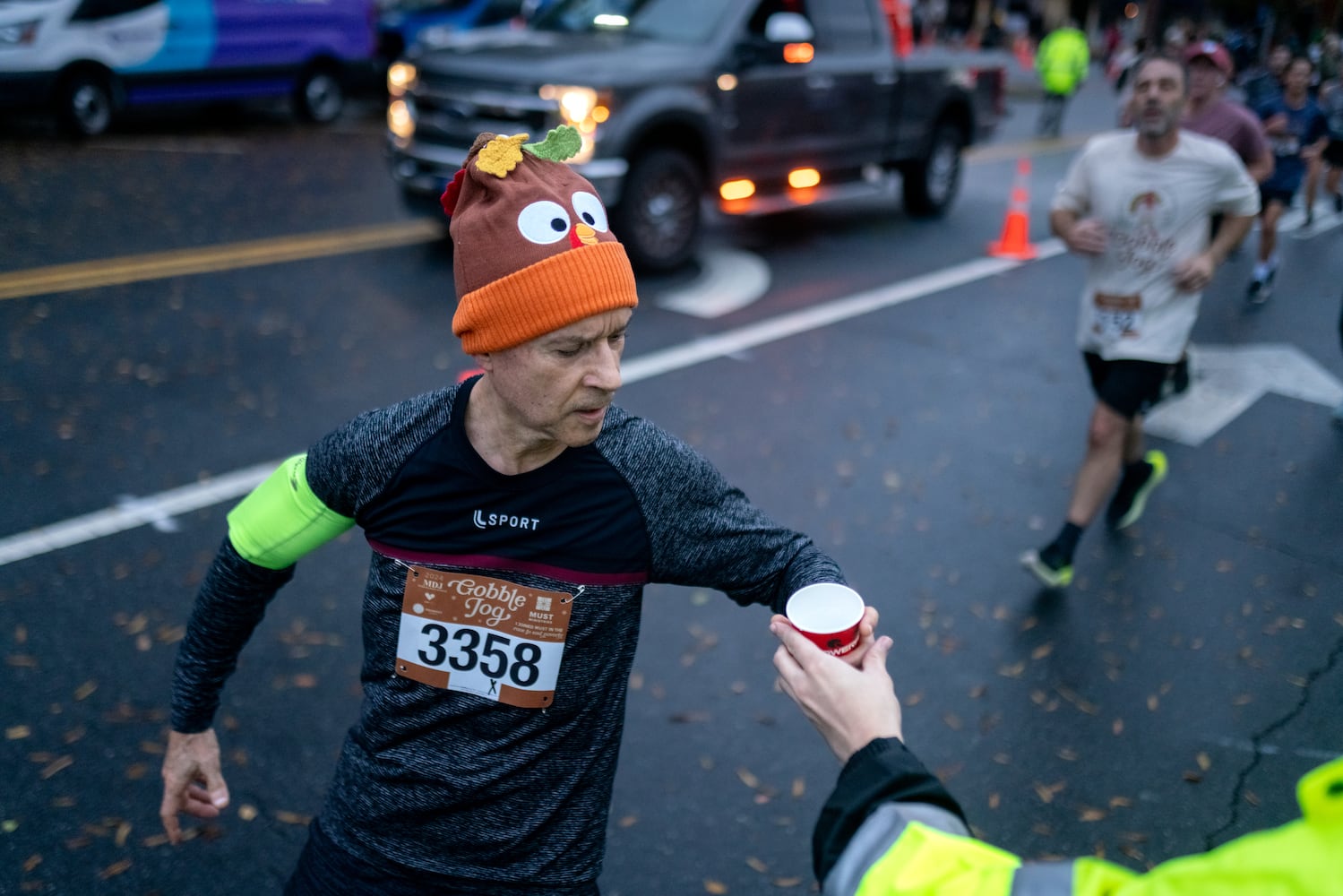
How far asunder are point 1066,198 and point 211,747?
4.35 meters

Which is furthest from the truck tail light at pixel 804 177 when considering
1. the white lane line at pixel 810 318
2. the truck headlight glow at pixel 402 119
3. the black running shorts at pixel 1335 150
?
the black running shorts at pixel 1335 150

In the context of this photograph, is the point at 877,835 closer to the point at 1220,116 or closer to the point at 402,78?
the point at 1220,116

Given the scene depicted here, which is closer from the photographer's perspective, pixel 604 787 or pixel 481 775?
pixel 481 775

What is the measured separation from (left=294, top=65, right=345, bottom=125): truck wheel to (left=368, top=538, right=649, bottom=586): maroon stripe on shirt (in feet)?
51.9

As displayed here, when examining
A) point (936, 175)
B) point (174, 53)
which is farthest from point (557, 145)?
point (174, 53)

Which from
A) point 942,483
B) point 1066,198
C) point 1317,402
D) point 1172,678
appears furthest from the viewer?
point 1317,402

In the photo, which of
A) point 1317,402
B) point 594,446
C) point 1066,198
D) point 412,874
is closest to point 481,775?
point 412,874

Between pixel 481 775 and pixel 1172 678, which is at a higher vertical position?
pixel 481 775

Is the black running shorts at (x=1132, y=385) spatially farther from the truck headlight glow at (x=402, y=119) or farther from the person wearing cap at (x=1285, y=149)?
the truck headlight glow at (x=402, y=119)

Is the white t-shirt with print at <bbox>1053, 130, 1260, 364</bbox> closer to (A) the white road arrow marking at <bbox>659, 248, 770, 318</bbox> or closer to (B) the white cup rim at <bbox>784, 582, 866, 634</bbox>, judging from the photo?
(B) the white cup rim at <bbox>784, 582, 866, 634</bbox>

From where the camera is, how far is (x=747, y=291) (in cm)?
954

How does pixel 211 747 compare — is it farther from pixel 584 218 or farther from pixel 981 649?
pixel 981 649

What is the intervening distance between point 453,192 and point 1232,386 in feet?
23.4

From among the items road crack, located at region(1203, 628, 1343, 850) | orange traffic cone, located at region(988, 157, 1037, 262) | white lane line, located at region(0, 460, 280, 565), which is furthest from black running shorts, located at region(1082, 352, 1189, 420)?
orange traffic cone, located at region(988, 157, 1037, 262)
